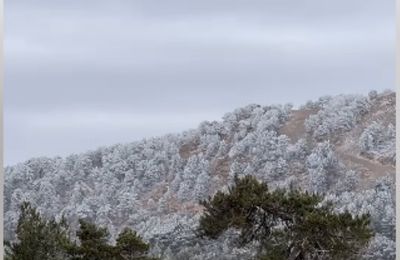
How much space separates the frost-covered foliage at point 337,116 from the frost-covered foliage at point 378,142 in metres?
0.15

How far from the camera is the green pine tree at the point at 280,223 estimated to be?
17.6 feet

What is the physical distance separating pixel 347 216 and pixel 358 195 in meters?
1.50

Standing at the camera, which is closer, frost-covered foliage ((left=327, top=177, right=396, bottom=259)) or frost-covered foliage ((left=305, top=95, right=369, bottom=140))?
frost-covered foliage ((left=327, top=177, right=396, bottom=259))

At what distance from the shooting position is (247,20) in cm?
741

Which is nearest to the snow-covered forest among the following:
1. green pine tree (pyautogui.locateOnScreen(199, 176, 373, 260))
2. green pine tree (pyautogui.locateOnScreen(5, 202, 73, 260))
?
green pine tree (pyautogui.locateOnScreen(199, 176, 373, 260))

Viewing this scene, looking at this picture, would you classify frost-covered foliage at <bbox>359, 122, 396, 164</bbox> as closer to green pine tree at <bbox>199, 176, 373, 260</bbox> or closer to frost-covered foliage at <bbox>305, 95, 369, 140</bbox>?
frost-covered foliage at <bbox>305, 95, 369, 140</bbox>

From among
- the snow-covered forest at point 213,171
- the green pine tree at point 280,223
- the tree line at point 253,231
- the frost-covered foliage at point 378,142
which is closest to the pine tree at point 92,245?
the tree line at point 253,231

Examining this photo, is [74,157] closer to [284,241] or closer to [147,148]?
[147,148]

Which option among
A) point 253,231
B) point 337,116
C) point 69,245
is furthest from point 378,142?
point 69,245

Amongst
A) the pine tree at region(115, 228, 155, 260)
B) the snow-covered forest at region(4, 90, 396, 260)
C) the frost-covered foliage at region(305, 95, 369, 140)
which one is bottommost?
the pine tree at region(115, 228, 155, 260)

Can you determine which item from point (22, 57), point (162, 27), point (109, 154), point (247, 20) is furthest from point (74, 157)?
point (247, 20)

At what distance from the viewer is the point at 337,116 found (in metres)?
7.04

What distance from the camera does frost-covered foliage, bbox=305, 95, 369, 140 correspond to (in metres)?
6.92

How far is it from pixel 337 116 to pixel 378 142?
1.33 ft
